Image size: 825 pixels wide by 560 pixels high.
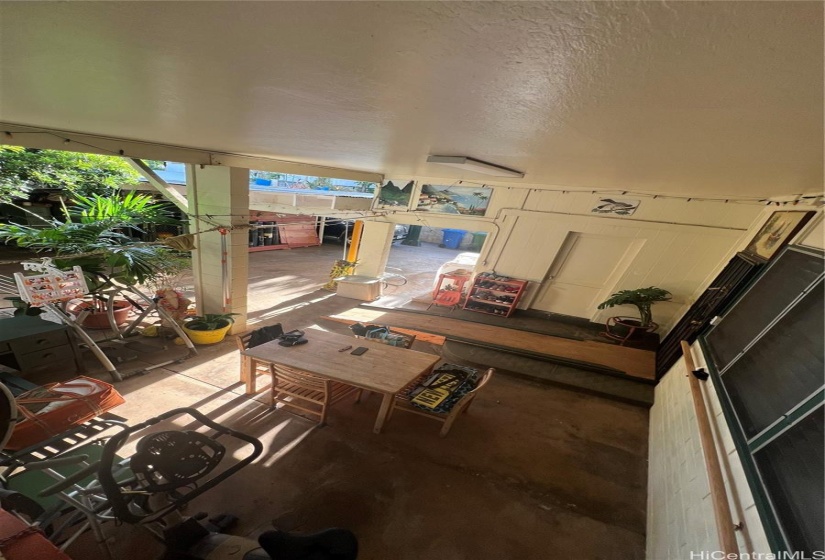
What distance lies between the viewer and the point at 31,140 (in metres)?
2.57

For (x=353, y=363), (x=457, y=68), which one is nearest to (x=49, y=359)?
(x=353, y=363)

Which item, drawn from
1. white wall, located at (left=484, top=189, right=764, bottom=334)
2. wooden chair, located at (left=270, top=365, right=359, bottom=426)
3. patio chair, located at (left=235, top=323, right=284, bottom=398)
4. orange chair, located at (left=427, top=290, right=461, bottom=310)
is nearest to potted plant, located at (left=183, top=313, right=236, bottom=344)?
patio chair, located at (left=235, top=323, right=284, bottom=398)

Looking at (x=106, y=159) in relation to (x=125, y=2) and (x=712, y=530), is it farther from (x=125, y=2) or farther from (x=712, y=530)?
(x=712, y=530)

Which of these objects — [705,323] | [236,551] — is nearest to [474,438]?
[236,551]

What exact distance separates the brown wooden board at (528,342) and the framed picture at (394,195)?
102 inches

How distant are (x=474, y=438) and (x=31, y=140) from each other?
16.4ft

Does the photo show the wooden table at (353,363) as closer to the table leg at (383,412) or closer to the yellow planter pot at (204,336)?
the table leg at (383,412)

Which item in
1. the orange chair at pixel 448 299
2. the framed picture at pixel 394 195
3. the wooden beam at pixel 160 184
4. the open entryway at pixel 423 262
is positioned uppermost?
the framed picture at pixel 394 195

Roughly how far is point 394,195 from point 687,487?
640cm

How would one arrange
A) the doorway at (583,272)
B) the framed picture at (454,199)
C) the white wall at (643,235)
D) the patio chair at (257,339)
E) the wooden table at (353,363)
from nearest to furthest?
the wooden table at (353,363) < the patio chair at (257,339) < the white wall at (643,235) < the doorway at (583,272) < the framed picture at (454,199)

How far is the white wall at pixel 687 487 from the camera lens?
Answer: 146 cm

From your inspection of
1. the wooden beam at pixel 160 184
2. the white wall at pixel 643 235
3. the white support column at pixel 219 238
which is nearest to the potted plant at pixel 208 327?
the white support column at pixel 219 238

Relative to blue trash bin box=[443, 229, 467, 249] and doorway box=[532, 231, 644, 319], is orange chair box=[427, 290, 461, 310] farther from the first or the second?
blue trash bin box=[443, 229, 467, 249]

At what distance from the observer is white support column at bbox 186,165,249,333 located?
4293 mm
